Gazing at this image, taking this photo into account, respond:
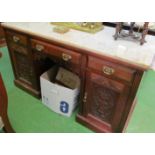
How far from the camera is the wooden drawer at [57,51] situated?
1108 mm

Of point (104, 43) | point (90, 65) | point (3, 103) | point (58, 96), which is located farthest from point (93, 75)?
point (3, 103)

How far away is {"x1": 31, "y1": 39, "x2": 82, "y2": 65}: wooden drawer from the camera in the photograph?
1.11 m

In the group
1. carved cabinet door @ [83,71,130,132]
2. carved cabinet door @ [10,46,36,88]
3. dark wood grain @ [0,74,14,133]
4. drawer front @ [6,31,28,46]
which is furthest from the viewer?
carved cabinet door @ [10,46,36,88]

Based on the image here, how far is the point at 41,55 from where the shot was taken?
4.58ft

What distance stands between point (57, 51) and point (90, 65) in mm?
298

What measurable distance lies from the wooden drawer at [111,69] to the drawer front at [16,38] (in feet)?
2.32

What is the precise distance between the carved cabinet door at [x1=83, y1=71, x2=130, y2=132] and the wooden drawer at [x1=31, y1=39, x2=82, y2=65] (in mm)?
144

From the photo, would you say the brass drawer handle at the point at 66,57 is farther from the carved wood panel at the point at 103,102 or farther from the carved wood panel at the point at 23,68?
the carved wood panel at the point at 23,68

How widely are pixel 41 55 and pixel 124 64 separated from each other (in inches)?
31.2

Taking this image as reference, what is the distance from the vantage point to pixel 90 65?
1076 mm

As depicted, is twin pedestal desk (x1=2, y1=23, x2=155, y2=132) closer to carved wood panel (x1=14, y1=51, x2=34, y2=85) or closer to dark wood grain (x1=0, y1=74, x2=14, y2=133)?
carved wood panel (x1=14, y1=51, x2=34, y2=85)

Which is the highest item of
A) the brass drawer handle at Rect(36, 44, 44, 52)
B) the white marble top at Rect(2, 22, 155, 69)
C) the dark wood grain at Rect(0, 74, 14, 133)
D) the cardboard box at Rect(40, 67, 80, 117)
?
the white marble top at Rect(2, 22, 155, 69)

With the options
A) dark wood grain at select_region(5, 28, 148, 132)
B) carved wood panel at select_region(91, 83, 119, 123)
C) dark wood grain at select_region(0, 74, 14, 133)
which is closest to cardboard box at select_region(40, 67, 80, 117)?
dark wood grain at select_region(5, 28, 148, 132)

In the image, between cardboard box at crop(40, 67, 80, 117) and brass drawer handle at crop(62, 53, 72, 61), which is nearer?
brass drawer handle at crop(62, 53, 72, 61)
